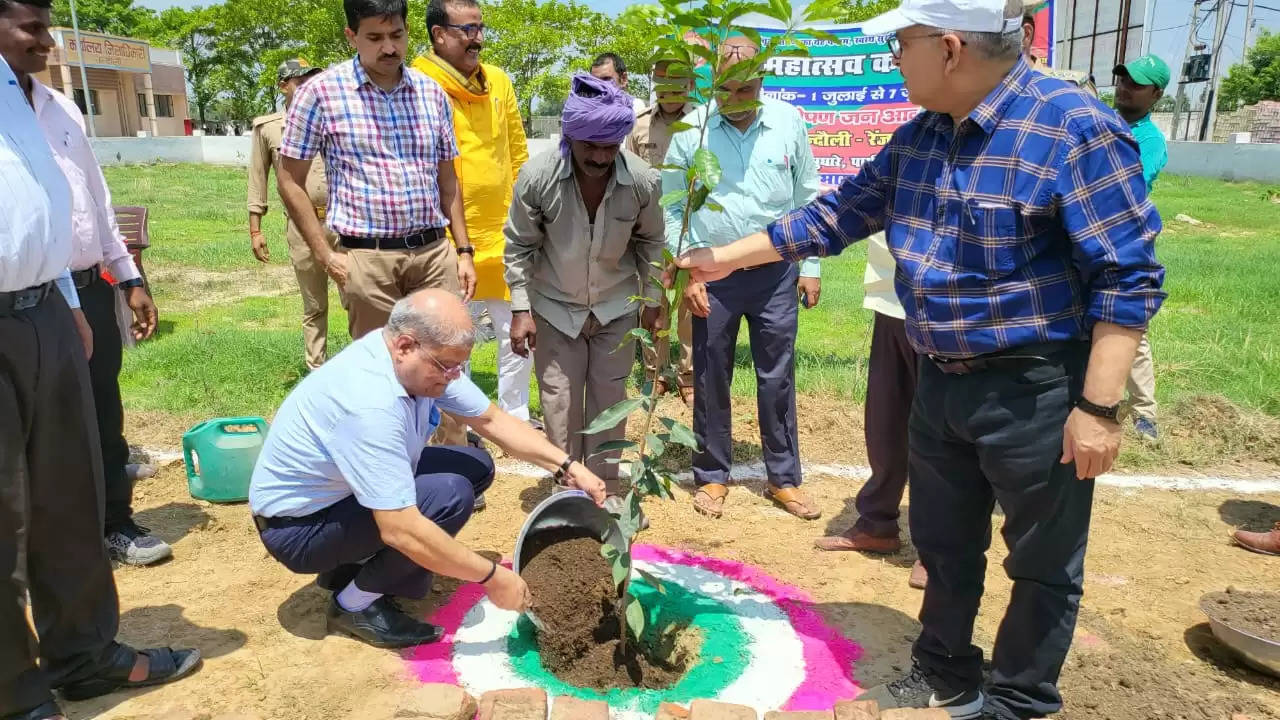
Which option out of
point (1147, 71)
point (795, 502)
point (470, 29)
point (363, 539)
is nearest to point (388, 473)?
point (363, 539)

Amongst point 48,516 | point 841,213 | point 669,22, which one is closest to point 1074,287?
point 841,213

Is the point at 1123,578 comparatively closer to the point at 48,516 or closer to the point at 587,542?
the point at 587,542

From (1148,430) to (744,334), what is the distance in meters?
3.44

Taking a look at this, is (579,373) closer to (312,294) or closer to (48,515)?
(48,515)

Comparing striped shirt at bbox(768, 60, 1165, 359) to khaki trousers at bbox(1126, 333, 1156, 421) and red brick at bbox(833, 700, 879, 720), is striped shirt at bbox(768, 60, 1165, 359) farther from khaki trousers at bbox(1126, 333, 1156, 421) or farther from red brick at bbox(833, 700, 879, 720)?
khaki trousers at bbox(1126, 333, 1156, 421)

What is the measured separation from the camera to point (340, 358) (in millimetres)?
2889

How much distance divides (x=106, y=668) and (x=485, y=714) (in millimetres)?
1342

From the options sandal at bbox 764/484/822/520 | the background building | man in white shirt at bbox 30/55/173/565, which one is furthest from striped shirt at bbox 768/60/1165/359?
the background building

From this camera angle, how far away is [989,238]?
7.30ft

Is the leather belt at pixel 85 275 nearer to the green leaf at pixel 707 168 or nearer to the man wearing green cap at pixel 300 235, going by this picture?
the man wearing green cap at pixel 300 235

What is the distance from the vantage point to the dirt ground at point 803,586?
2816 mm

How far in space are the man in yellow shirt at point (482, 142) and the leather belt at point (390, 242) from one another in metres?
0.56

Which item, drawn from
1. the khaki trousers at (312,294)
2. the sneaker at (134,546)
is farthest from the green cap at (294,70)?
the sneaker at (134,546)

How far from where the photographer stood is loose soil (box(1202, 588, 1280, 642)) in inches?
122
